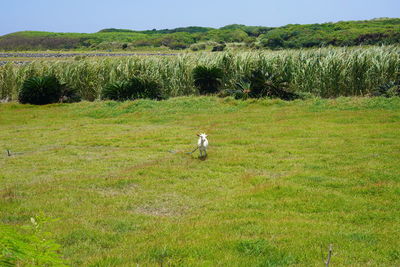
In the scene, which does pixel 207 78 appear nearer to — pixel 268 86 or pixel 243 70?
pixel 243 70

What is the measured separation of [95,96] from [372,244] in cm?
1878

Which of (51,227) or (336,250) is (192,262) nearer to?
(336,250)

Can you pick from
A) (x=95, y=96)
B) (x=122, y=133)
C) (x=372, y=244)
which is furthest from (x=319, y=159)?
(x=95, y=96)

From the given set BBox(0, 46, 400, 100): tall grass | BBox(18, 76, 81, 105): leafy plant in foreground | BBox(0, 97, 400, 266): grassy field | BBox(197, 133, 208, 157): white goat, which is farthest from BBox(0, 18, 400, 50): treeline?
BBox(197, 133, 208, 157): white goat

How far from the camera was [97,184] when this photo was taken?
8180 millimetres

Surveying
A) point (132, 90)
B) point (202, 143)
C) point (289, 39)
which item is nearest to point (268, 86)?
point (132, 90)

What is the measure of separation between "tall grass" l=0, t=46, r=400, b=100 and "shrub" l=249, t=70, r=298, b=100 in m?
0.74

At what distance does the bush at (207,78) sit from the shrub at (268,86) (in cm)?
189

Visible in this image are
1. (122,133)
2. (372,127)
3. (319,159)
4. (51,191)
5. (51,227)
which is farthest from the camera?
(122,133)

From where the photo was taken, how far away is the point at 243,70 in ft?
67.3

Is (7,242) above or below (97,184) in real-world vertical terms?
above

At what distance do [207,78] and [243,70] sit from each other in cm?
172

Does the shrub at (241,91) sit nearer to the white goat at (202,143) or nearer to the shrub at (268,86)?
the shrub at (268,86)

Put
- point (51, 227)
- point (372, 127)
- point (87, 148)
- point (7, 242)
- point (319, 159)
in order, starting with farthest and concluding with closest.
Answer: point (372, 127), point (87, 148), point (319, 159), point (51, 227), point (7, 242)
